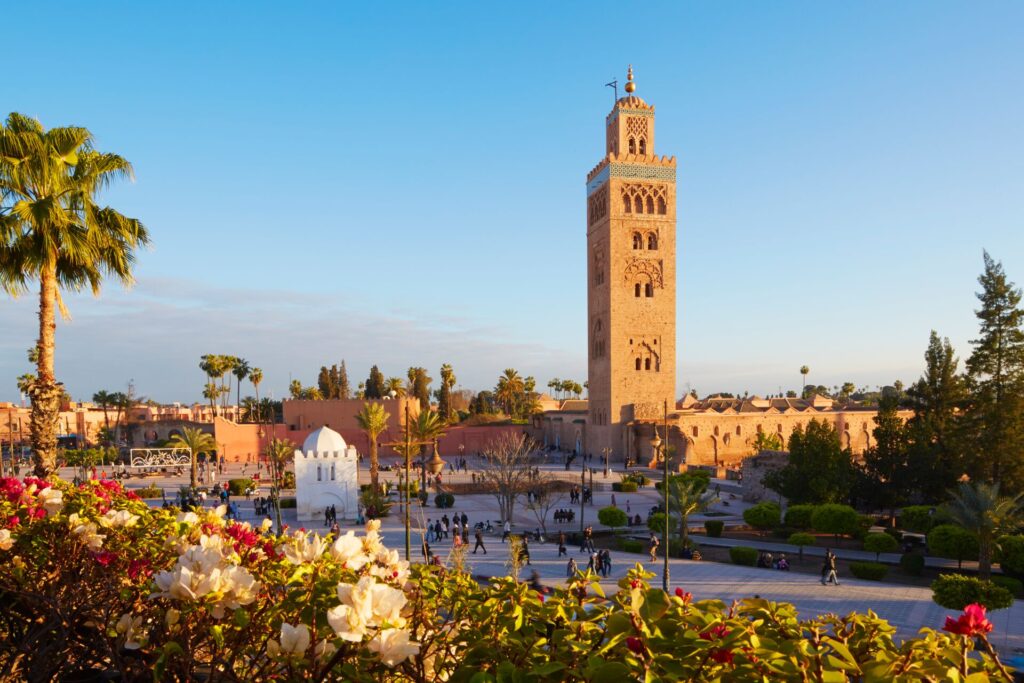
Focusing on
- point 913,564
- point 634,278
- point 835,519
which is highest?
point 634,278

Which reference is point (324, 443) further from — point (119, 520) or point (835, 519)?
point (119, 520)

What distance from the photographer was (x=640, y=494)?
32.2 metres

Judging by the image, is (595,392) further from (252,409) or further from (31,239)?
Answer: (31,239)

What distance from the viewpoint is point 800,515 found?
22.8 metres

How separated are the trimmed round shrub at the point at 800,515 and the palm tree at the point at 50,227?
72.1 ft

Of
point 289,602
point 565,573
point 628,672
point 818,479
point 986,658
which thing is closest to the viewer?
point 628,672

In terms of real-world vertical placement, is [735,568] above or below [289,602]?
below

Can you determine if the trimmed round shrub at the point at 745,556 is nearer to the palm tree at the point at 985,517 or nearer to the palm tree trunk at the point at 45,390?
the palm tree at the point at 985,517

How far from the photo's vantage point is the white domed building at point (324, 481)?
2472 centimetres

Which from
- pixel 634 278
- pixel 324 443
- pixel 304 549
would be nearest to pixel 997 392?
pixel 634 278

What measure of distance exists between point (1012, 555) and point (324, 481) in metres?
21.6

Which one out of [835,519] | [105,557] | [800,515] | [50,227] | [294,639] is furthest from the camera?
[800,515]

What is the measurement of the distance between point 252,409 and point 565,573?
47.9 metres

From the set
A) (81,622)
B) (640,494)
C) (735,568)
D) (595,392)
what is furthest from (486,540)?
(595,392)
